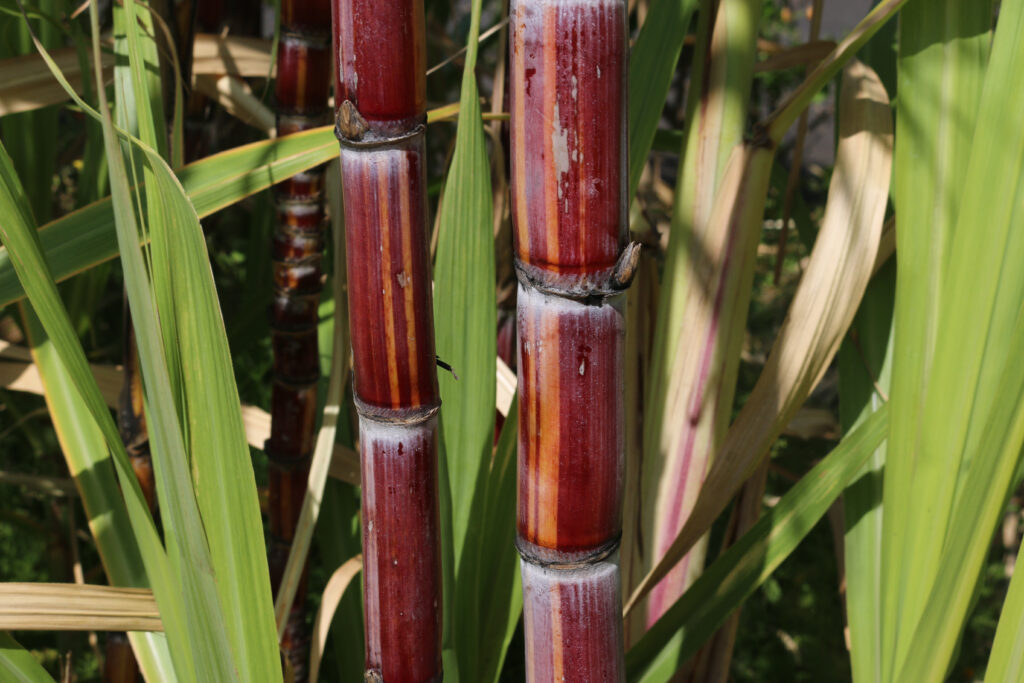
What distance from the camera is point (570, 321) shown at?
0.34 meters

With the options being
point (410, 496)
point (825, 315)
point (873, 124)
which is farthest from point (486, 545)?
point (873, 124)

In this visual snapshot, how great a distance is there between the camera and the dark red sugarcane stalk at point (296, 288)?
652mm

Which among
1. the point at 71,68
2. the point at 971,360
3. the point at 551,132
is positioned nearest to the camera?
the point at 551,132

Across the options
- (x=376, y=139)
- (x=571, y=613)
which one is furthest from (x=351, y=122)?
(x=571, y=613)

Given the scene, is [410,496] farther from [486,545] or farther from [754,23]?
[754,23]

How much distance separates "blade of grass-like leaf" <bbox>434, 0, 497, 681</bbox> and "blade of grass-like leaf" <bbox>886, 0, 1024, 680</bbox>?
0.23 meters

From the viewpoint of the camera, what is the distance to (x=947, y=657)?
0.45 metres

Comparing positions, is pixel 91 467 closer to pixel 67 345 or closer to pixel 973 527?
pixel 67 345

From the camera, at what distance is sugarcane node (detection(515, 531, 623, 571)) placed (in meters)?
0.38

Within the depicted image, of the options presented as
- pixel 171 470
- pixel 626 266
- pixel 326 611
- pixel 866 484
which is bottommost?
pixel 326 611

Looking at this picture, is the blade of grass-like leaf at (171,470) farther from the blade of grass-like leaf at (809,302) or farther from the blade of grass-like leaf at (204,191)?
the blade of grass-like leaf at (809,302)

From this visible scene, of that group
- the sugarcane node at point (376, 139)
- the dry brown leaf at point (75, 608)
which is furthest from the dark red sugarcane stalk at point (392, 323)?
the dry brown leaf at point (75, 608)

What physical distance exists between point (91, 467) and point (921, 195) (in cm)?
50

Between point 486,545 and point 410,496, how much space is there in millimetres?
132
